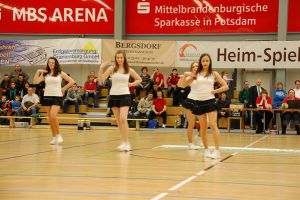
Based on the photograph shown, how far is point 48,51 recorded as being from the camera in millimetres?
23078

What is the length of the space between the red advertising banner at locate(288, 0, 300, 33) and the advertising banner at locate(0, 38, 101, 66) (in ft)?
26.2

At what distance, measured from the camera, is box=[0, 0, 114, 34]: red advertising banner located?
23969 millimetres

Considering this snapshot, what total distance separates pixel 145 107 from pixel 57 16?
23.7ft

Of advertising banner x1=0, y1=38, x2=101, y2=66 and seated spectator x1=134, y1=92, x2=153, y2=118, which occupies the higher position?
advertising banner x1=0, y1=38, x2=101, y2=66

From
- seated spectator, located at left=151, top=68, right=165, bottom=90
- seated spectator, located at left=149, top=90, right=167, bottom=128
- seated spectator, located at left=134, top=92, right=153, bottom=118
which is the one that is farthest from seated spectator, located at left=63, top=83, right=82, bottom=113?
seated spectator, located at left=149, top=90, right=167, bottom=128

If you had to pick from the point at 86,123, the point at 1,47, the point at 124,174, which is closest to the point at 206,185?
the point at 124,174

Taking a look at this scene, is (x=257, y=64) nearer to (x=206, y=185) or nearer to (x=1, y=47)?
(x=1, y=47)

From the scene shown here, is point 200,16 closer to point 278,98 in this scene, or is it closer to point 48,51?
point 278,98

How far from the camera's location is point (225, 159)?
8609mm

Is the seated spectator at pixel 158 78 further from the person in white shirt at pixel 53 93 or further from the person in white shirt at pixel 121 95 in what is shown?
the person in white shirt at pixel 121 95

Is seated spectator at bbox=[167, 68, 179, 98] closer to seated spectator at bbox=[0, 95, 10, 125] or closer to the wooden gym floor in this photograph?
seated spectator at bbox=[0, 95, 10, 125]

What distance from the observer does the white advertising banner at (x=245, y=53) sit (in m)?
20.9

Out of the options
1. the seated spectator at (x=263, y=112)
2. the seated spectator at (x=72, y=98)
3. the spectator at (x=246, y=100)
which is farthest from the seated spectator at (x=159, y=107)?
the seated spectator at (x=263, y=112)

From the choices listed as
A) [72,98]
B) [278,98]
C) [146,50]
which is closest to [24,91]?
[72,98]
